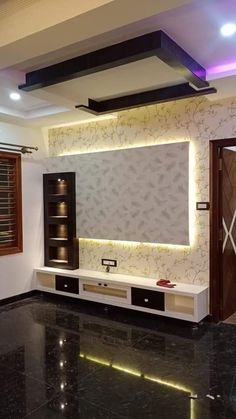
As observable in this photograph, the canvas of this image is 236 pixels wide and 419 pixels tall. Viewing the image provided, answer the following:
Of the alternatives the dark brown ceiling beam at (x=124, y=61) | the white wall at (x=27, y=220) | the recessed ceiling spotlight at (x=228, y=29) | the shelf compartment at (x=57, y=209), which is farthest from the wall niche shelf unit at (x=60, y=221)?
the recessed ceiling spotlight at (x=228, y=29)

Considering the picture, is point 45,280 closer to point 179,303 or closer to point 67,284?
point 67,284

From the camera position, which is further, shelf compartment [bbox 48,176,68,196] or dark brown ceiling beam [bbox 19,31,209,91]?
shelf compartment [bbox 48,176,68,196]

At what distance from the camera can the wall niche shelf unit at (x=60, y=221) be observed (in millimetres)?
5047

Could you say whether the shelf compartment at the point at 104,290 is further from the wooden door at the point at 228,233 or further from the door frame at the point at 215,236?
the wooden door at the point at 228,233

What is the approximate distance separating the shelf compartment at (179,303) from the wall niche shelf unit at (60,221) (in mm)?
1645

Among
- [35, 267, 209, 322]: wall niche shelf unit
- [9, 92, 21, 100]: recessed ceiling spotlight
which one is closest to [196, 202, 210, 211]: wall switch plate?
[35, 267, 209, 322]: wall niche shelf unit

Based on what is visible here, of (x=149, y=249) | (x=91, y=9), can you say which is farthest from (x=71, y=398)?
(x=91, y=9)

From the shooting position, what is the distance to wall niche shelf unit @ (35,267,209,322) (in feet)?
12.7

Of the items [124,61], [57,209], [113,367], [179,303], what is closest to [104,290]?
[179,303]

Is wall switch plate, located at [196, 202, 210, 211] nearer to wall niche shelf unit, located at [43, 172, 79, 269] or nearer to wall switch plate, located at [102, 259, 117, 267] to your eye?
wall switch plate, located at [102, 259, 117, 267]

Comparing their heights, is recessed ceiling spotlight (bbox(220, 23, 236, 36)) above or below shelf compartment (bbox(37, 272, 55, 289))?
above

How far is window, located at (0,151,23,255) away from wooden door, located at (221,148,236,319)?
2895 mm

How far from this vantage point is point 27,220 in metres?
5.11

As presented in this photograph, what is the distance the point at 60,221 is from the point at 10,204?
79 cm
